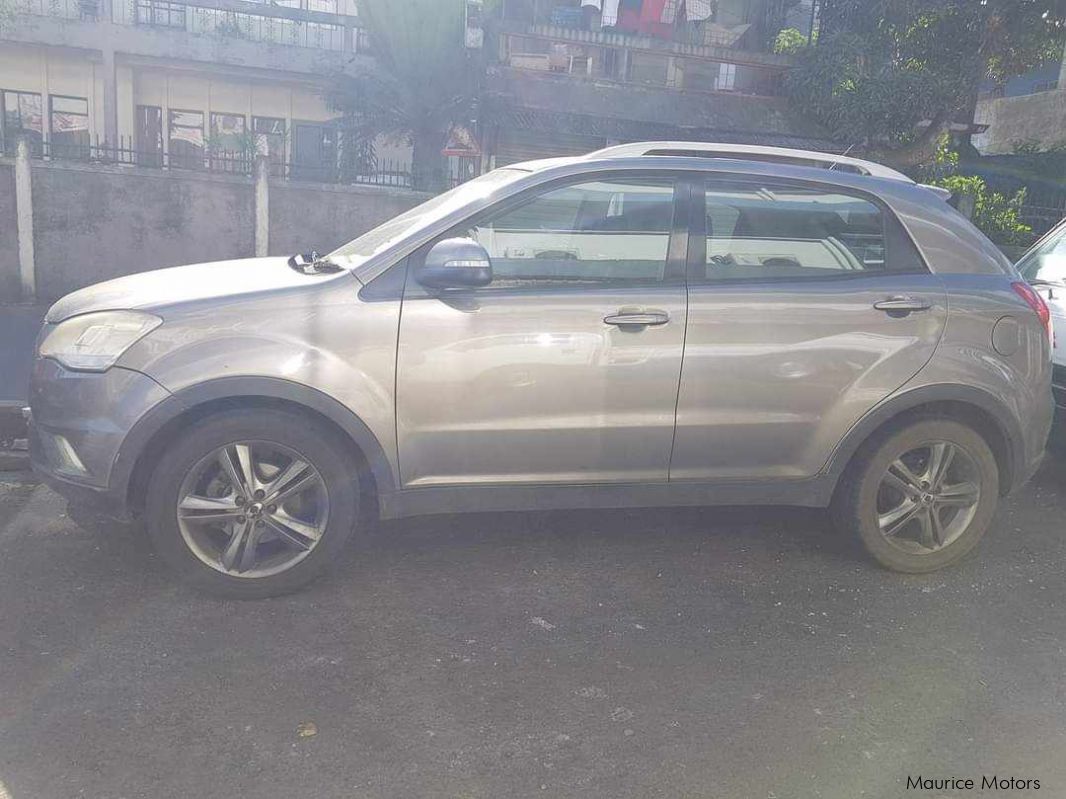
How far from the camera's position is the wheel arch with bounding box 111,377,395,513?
352 centimetres

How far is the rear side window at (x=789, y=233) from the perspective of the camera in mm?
4008

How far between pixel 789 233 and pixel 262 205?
8.87 metres

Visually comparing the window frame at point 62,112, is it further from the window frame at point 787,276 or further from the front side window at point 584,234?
the window frame at point 787,276

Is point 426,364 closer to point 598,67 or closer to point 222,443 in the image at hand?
point 222,443

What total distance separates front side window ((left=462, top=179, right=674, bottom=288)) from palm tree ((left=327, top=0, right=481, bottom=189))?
36.0ft

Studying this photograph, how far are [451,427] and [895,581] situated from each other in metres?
2.05

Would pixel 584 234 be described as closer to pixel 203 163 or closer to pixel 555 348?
pixel 555 348

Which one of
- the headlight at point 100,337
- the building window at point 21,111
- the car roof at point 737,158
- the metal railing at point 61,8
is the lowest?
the headlight at point 100,337

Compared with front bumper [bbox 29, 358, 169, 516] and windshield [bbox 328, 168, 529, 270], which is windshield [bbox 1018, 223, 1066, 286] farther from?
front bumper [bbox 29, 358, 169, 516]

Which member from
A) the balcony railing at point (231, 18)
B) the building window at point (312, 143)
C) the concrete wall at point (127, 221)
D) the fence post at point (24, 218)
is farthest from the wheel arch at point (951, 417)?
the building window at point (312, 143)

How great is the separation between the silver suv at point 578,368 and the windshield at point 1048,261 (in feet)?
7.07

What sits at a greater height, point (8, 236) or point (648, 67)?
point (648, 67)

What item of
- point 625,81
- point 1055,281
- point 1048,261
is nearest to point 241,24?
point 625,81

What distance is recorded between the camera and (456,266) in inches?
143
